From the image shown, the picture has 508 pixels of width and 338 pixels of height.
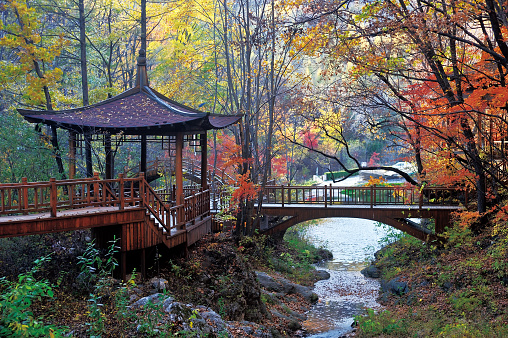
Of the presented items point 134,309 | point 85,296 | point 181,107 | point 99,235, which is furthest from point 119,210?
point 181,107

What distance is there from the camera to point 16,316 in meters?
4.68

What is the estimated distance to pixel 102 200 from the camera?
Result: 8.10 meters

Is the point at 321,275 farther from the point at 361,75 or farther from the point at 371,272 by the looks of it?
the point at 361,75

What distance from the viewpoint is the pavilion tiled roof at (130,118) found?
29.9 ft

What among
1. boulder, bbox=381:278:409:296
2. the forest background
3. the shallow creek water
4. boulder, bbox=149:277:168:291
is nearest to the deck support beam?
the forest background

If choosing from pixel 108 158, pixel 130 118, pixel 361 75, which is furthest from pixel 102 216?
pixel 361 75

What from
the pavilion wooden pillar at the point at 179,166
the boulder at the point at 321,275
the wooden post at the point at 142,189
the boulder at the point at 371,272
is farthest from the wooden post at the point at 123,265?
the boulder at the point at 371,272

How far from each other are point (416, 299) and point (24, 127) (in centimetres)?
1299

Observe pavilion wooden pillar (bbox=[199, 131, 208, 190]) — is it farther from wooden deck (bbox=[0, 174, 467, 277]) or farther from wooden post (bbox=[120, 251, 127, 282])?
wooden post (bbox=[120, 251, 127, 282])

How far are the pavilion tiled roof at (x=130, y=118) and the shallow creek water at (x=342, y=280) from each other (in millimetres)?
6587

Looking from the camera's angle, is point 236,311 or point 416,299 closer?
point 236,311

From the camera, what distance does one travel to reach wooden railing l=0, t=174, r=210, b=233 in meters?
7.18

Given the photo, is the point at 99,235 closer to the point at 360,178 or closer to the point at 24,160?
the point at 24,160

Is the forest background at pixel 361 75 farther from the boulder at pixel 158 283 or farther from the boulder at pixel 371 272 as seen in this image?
the boulder at pixel 371 272
